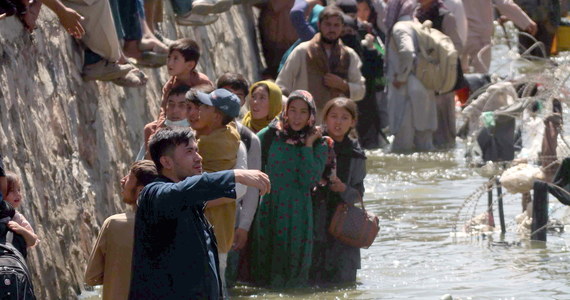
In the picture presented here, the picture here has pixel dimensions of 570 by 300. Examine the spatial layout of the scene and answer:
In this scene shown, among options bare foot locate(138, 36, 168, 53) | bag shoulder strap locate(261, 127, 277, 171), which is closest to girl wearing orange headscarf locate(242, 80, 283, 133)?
bag shoulder strap locate(261, 127, 277, 171)

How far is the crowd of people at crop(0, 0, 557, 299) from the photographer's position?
6.36 meters

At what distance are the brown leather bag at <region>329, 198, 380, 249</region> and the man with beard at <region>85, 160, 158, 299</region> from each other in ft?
9.98

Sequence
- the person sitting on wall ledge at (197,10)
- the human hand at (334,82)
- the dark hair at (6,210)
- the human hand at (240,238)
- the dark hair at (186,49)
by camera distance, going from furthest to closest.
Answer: the person sitting on wall ledge at (197,10) → the human hand at (334,82) → the dark hair at (186,49) → the human hand at (240,238) → the dark hair at (6,210)

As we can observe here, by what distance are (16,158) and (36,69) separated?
0.97m

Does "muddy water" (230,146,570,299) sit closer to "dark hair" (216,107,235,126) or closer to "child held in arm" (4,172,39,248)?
"dark hair" (216,107,235,126)

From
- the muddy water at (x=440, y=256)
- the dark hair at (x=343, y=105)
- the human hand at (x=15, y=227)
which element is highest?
the dark hair at (x=343, y=105)

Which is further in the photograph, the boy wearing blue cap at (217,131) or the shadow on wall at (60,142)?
the shadow on wall at (60,142)

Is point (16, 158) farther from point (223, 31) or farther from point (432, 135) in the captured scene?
point (432, 135)

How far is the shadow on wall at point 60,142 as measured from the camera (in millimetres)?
9125

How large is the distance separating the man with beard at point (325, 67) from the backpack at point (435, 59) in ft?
14.0

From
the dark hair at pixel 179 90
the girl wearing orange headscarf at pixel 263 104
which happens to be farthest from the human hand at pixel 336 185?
the dark hair at pixel 179 90

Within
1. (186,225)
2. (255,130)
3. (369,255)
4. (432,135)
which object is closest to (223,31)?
(432,135)

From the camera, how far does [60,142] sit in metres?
10.0

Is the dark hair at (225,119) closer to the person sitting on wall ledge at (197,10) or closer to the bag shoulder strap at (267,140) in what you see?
the bag shoulder strap at (267,140)
